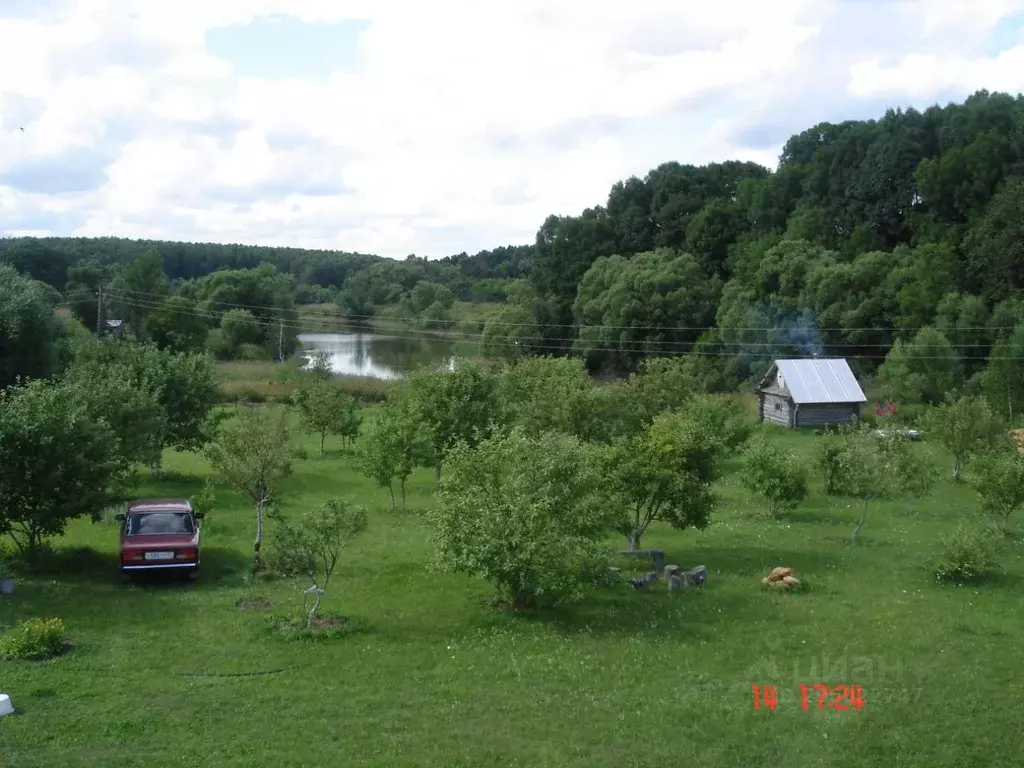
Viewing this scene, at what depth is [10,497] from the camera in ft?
57.3

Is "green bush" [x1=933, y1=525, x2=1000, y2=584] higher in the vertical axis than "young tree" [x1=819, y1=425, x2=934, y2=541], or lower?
lower

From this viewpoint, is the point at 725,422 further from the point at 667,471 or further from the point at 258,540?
the point at 258,540

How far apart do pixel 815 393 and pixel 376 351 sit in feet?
180

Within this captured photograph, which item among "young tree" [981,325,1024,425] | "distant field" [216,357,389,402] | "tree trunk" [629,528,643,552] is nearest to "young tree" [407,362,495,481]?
"tree trunk" [629,528,643,552]

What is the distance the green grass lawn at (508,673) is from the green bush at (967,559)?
46 cm

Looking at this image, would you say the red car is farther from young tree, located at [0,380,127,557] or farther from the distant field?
the distant field

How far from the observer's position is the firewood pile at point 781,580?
60.2 feet

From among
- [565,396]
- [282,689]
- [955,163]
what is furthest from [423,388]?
[955,163]

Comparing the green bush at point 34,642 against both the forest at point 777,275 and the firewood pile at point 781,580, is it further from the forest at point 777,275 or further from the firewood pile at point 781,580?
the forest at point 777,275

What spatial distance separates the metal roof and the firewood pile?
1056 inches

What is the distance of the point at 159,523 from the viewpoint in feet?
61.2

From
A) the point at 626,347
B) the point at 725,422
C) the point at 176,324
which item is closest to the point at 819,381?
the point at 725,422

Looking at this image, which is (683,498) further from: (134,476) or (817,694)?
(134,476)
